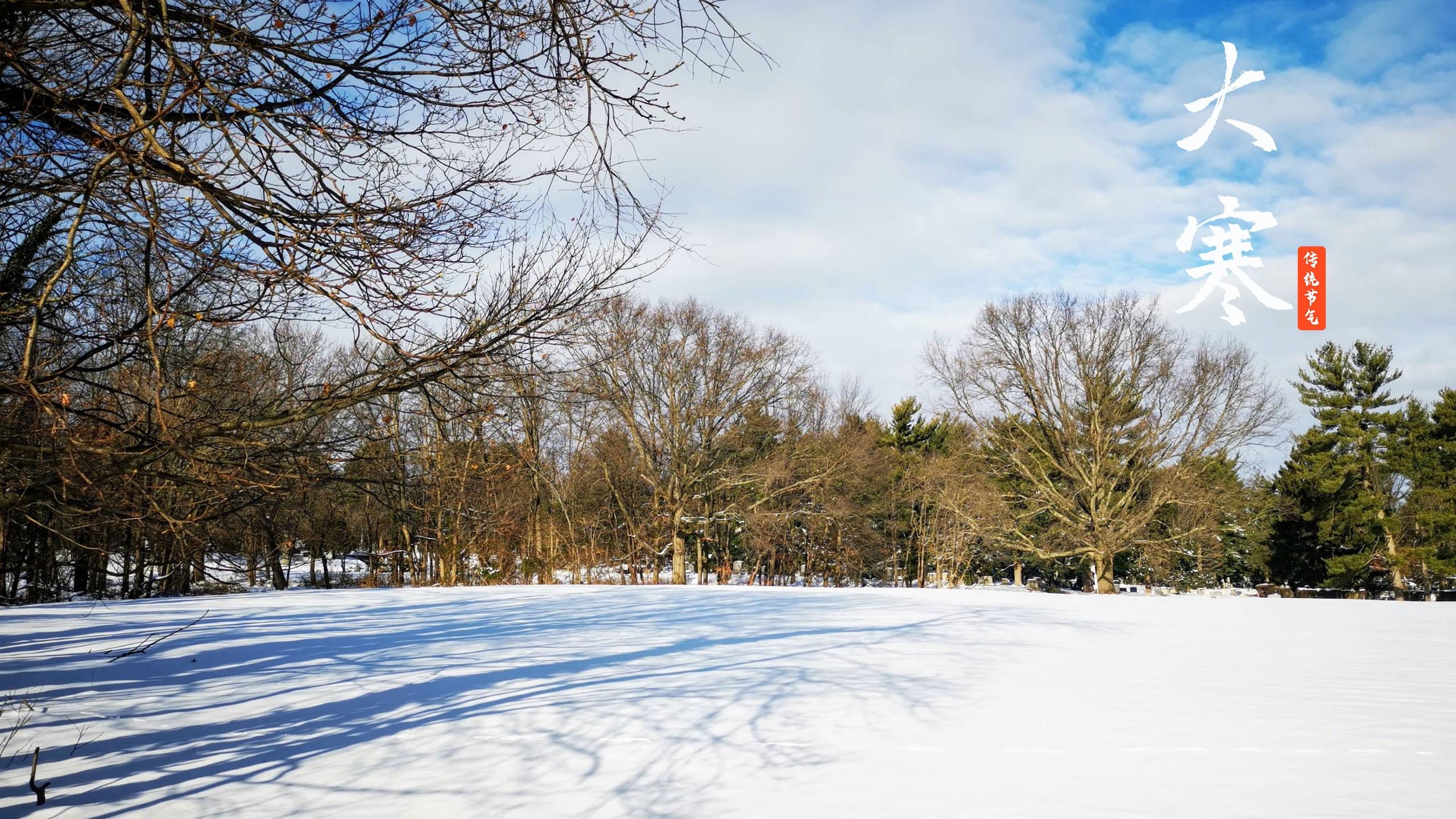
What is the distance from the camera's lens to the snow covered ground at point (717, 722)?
11.2 ft

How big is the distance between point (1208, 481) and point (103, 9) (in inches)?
1066

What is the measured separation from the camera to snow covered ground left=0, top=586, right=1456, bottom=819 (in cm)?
342

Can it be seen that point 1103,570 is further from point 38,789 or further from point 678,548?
point 38,789

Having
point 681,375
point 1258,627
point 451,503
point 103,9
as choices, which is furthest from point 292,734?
point 681,375

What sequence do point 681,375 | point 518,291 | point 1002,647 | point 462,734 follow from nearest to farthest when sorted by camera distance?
1. point 518,291
2. point 462,734
3. point 1002,647
4. point 681,375

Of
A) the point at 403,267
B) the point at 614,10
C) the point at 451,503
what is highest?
the point at 614,10

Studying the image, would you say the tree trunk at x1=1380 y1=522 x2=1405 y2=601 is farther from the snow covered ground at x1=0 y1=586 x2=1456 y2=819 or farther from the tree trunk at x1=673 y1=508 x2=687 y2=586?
the snow covered ground at x1=0 y1=586 x2=1456 y2=819

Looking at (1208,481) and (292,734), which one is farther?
(1208,481)

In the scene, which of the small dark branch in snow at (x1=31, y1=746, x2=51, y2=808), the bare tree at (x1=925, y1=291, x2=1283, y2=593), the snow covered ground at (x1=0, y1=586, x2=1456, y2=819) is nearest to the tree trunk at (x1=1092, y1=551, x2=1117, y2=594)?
the bare tree at (x1=925, y1=291, x2=1283, y2=593)

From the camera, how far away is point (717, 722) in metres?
Result: 4.49

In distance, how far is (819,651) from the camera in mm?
6715

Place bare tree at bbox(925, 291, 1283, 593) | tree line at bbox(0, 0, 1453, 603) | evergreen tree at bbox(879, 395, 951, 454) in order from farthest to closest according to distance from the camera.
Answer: evergreen tree at bbox(879, 395, 951, 454) → bare tree at bbox(925, 291, 1283, 593) → tree line at bbox(0, 0, 1453, 603)

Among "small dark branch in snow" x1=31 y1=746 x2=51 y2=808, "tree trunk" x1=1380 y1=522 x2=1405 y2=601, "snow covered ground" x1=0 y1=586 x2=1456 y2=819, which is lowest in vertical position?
"tree trunk" x1=1380 y1=522 x2=1405 y2=601

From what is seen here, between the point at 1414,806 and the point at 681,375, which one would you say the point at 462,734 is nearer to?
the point at 1414,806
